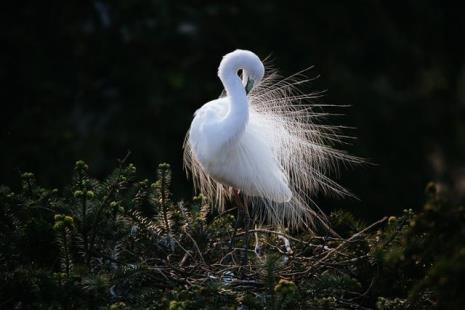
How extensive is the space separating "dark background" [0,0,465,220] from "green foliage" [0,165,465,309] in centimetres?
248

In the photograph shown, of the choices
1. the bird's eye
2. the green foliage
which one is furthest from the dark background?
the green foliage

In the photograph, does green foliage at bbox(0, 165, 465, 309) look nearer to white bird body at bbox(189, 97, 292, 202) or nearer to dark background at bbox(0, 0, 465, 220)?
white bird body at bbox(189, 97, 292, 202)

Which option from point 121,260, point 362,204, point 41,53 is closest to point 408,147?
point 362,204

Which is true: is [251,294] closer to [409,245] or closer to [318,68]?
[409,245]

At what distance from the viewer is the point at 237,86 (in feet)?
12.8

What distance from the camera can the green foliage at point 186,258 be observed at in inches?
96.7

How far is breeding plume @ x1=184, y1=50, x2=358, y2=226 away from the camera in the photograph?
393 cm

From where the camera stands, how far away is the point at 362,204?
6.88 metres

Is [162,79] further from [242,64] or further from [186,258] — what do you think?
[186,258]

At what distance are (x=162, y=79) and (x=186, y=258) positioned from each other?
3.46m

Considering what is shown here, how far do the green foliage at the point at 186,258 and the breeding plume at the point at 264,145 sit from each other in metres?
0.42

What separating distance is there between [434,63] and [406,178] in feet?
6.84

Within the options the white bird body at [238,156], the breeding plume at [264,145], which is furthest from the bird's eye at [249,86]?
the white bird body at [238,156]

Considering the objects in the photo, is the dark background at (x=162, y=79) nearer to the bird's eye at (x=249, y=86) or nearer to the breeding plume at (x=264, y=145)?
the breeding plume at (x=264, y=145)
